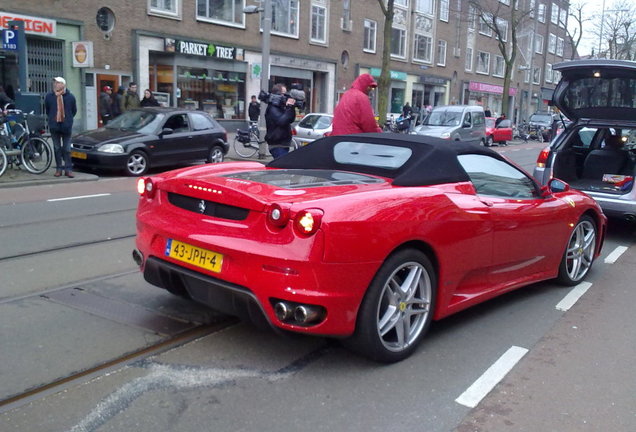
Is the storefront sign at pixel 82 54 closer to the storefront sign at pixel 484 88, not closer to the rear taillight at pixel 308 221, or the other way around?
the rear taillight at pixel 308 221

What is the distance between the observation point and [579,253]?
238 inches

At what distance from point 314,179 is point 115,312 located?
181 centimetres

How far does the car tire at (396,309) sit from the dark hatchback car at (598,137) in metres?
5.07

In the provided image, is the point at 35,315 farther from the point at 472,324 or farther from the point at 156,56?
the point at 156,56

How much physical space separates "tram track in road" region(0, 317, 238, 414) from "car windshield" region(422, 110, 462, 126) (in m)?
19.8

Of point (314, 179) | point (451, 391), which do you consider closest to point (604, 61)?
point (314, 179)

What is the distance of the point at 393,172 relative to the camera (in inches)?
181

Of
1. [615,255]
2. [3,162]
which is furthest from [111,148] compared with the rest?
[615,255]

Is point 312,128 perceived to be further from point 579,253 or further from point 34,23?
point 579,253

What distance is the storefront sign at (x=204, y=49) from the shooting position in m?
24.8

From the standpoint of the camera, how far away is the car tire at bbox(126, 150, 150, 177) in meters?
13.1

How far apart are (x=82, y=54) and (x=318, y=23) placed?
14791 millimetres

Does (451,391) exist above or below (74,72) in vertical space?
below

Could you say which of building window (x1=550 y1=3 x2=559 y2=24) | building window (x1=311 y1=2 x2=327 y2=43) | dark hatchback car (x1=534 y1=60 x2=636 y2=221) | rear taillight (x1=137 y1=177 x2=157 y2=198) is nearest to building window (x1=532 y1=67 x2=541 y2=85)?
building window (x1=550 y1=3 x2=559 y2=24)
